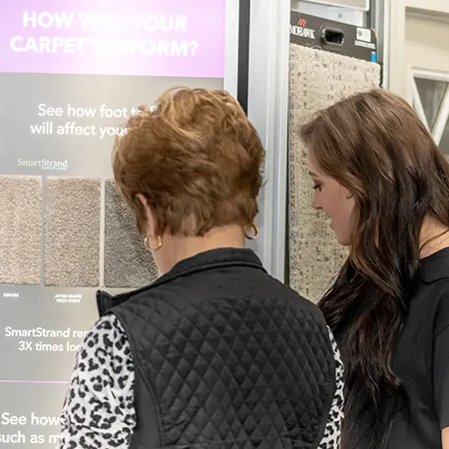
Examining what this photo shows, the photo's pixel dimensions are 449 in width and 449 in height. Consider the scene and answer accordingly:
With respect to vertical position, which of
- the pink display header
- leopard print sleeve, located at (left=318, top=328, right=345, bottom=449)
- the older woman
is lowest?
leopard print sleeve, located at (left=318, top=328, right=345, bottom=449)

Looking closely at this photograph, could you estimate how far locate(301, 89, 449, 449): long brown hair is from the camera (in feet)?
4.17

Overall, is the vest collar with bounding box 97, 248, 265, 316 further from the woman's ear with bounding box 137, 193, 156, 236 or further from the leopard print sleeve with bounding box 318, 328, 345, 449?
the leopard print sleeve with bounding box 318, 328, 345, 449

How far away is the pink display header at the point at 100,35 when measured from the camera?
1608 millimetres

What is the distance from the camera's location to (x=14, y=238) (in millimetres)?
1592

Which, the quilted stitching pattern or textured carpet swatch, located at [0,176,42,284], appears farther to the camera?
textured carpet swatch, located at [0,176,42,284]

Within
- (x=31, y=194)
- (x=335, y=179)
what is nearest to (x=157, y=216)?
(x=335, y=179)

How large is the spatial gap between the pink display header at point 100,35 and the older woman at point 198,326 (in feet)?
2.10

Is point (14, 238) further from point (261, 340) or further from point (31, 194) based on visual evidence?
point (261, 340)

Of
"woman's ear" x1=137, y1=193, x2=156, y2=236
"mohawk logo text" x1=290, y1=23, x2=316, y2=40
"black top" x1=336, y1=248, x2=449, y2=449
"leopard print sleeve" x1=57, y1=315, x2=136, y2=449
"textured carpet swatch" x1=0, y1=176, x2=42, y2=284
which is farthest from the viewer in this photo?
"mohawk logo text" x1=290, y1=23, x2=316, y2=40

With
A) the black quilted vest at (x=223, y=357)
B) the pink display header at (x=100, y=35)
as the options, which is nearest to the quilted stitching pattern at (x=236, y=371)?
the black quilted vest at (x=223, y=357)

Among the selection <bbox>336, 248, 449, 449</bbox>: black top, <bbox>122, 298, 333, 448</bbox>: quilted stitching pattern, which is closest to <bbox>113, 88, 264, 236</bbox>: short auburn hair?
<bbox>122, 298, 333, 448</bbox>: quilted stitching pattern

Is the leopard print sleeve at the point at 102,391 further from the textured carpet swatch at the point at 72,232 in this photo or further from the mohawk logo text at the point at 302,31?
the mohawk logo text at the point at 302,31

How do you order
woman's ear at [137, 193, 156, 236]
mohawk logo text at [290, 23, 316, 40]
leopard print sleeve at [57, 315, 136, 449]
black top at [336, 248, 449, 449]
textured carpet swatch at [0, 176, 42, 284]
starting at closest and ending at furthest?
leopard print sleeve at [57, 315, 136, 449] < woman's ear at [137, 193, 156, 236] < black top at [336, 248, 449, 449] < textured carpet swatch at [0, 176, 42, 284] < mohawk logo text at [290, 23, 316, 40]

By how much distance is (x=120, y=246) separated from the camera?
1.61 metres
